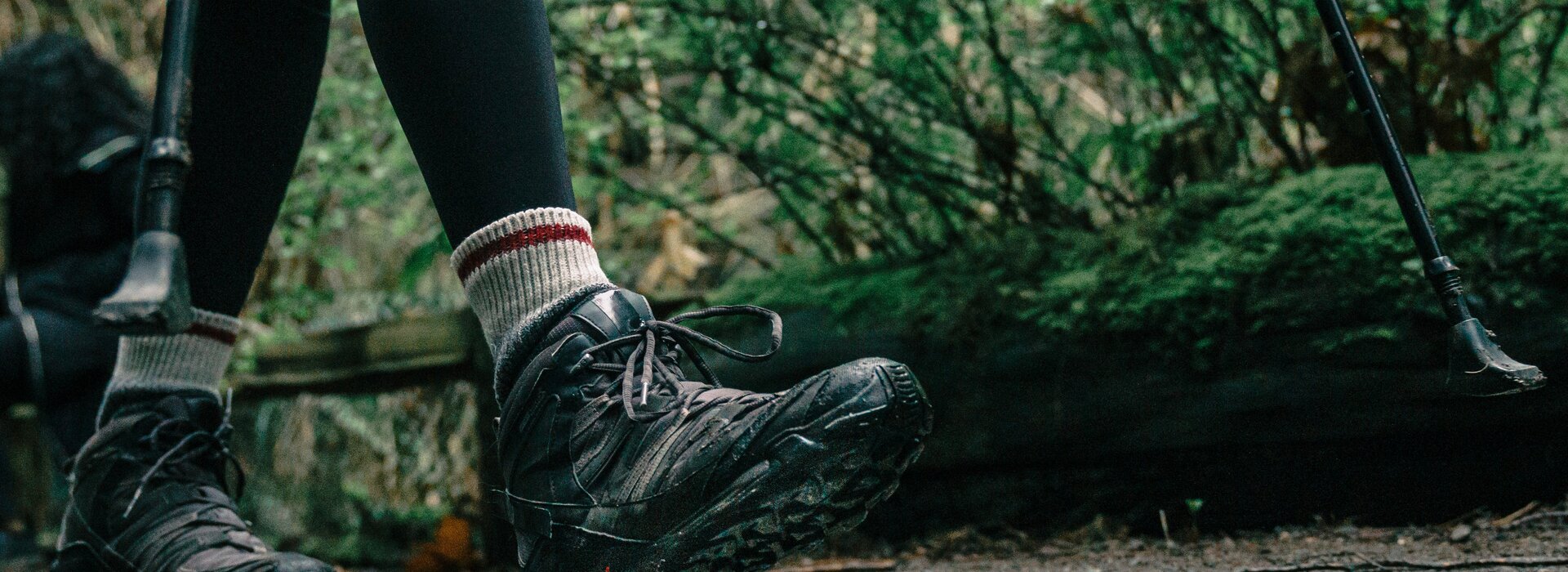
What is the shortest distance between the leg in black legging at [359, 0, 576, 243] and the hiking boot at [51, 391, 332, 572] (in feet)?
1.81

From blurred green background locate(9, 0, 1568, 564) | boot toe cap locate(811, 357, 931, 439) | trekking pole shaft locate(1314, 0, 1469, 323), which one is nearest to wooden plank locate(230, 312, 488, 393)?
blurred green background locate(9, 0, 1568, 564)

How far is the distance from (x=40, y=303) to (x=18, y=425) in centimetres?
220

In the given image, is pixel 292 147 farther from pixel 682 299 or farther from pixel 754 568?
pixel 682 299

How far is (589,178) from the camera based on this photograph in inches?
113

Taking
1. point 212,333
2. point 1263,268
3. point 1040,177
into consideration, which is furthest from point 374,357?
point 1263,268

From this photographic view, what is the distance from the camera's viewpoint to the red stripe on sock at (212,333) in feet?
5.23

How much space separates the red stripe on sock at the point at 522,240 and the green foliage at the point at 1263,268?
1145mm

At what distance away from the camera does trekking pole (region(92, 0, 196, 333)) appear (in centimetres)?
81

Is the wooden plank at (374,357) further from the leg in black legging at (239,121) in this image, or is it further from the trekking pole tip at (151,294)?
the trekking pole tip at (151,294)

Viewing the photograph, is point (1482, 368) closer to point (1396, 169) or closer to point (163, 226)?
point (1396, 169)

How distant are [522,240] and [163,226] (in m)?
0.40

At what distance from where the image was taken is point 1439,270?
1.14 metres

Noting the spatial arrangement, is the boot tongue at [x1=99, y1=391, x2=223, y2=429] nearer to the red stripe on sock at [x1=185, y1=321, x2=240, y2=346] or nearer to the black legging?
the red stripe on sock at [x1=185, y1=321, x2=240, y2=346]

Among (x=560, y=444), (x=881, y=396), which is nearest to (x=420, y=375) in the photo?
(x=560, y=444)
